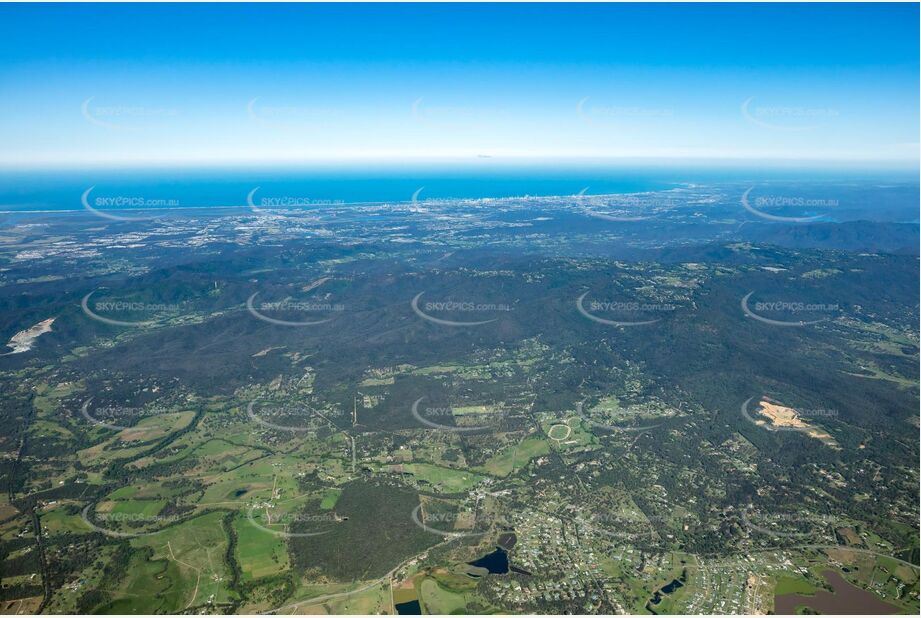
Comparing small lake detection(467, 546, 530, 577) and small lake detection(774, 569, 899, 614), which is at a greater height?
small lake detection(467, 546, 530, 577)

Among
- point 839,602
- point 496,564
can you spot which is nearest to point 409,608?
point 496,564

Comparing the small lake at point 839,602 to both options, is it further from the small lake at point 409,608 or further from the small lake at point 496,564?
the small lake at point 409,608

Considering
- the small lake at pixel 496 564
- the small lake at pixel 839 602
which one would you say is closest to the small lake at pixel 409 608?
the small lake at pixel 496 564

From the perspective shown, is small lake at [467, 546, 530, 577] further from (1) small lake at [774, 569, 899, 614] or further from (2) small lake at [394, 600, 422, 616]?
(1) small lake at [774, 569, 899, 614]

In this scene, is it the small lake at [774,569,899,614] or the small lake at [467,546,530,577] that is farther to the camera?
the small lake at [467,546,530,577]

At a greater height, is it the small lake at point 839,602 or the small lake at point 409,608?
the small lake at point 409,608

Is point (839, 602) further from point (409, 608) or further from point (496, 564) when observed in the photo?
point (409, 608)

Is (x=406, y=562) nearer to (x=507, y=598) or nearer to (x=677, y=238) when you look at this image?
(x=507, y=598)

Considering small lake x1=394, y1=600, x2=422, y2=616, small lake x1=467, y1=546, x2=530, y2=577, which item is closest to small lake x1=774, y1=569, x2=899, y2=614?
small lake x1=467, y1=546, x2=530, y2=577
